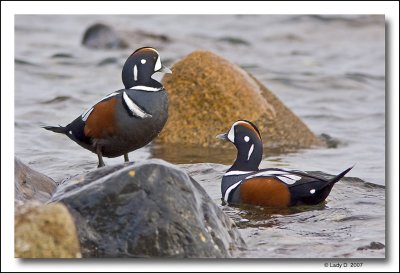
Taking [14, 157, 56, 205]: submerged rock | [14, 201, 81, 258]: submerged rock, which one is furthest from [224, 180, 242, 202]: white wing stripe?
[14, 201, 81, 258]: submerged rock

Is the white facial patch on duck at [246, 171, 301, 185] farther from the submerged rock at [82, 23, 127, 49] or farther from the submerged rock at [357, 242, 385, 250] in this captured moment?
the submerged rock at [82, 23, 127, 49]

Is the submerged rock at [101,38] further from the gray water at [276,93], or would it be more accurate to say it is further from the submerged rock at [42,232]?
the submerged rock at [42,232]

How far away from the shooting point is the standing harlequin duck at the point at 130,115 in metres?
7.75

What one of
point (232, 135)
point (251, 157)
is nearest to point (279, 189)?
point (251, 157)

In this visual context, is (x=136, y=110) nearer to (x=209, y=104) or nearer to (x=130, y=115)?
(x=130, y=115)

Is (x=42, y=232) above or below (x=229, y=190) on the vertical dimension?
below

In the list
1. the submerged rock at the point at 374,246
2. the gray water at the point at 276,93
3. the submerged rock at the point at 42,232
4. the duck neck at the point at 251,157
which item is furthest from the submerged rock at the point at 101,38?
the submerged rock at the point at 42,232

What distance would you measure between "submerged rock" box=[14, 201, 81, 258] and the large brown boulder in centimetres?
555

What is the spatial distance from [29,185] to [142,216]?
1723 mm

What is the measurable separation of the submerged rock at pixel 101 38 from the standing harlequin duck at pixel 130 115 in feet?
30.6

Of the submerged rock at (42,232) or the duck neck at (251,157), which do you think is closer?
the submerged rock at (42,232)

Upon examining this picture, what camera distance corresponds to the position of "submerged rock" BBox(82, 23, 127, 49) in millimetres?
17406

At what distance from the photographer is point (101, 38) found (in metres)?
17.6

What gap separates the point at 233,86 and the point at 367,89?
14.1ft
